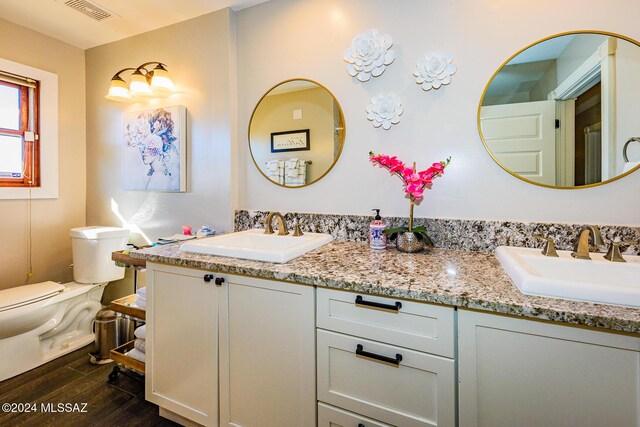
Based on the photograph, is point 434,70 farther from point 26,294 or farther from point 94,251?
point 26,294

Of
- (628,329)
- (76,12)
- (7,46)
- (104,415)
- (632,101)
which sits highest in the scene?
(76,12)

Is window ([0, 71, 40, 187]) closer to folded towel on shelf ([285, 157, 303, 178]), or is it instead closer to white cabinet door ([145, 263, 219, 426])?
white cabinet door ([145, 263, 219, 426])

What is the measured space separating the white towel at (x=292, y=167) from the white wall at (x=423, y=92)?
0.10 meters

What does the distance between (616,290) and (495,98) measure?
95 cm

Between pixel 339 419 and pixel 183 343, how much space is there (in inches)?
29.5

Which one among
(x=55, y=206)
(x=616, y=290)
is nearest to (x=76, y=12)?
(x=55, y=206)

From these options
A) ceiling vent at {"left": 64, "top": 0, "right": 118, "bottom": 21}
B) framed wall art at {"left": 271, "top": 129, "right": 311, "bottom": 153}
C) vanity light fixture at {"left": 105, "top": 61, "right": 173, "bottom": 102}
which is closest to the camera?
framed wall art at {"left": 271, "top": 129, "right": 311, "bottom": 153}

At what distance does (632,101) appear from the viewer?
1163 millimetres

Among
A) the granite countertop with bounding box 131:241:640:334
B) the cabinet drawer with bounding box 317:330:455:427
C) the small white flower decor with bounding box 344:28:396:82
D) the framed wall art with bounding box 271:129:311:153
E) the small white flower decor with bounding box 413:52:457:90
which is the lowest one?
the cabinet drawer with bounding box 317:330:455:427

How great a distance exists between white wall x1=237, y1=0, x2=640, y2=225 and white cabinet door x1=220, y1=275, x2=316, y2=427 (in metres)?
0.74

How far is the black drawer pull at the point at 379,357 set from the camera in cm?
91

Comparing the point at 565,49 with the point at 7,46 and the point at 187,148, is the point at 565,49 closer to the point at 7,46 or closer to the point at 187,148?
the point at 187,148

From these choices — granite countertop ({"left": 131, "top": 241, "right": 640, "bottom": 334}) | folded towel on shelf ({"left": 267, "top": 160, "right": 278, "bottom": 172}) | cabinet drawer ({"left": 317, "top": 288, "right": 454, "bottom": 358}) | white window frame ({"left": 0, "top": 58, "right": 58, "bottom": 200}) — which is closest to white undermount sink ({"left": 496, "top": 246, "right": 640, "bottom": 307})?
granite countertop ({"left": 131, "top": 241, "right": 640, "bottom": 334})

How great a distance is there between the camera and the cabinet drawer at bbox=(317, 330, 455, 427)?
866 mm
